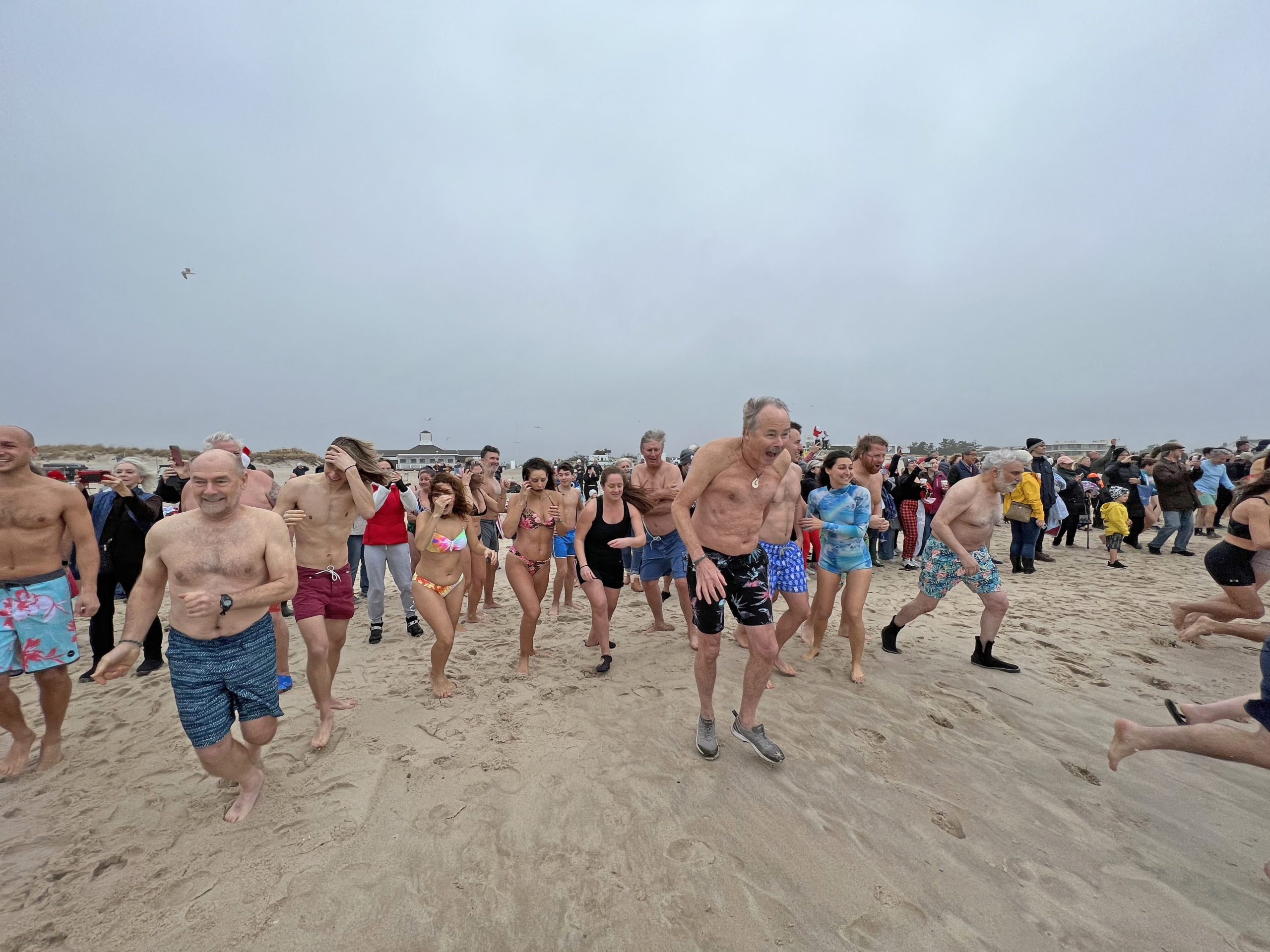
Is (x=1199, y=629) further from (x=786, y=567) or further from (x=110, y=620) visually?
(x=110, y=620)

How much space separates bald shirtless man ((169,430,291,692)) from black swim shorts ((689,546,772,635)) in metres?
3.21

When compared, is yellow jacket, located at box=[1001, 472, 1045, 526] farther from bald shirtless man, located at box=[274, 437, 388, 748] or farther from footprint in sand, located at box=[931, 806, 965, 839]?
bald shirtless man, located at box=[274, 437, 388, 748]

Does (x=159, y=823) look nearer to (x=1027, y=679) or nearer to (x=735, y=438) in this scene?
(x=735, y=438)

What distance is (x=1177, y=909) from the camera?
2076mm

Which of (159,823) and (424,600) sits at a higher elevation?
(424,600)

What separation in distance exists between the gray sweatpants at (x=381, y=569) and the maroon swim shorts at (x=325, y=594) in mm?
1800

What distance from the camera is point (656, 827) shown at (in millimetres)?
2508

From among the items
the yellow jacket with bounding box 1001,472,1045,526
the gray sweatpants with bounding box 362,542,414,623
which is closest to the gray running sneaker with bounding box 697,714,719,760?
the gray sweatpants with bounding box 362,542,414,623

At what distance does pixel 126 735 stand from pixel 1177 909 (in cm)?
634

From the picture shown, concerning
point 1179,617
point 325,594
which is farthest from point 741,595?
point 1179,617

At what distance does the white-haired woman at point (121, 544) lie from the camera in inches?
174

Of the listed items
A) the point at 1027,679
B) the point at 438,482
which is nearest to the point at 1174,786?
the point at 1027,679

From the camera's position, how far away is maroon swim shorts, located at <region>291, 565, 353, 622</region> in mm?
3416

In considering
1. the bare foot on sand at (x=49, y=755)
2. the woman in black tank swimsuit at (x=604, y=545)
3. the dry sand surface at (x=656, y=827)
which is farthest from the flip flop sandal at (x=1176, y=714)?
the bare foot on sand at (x=49, y=755)
